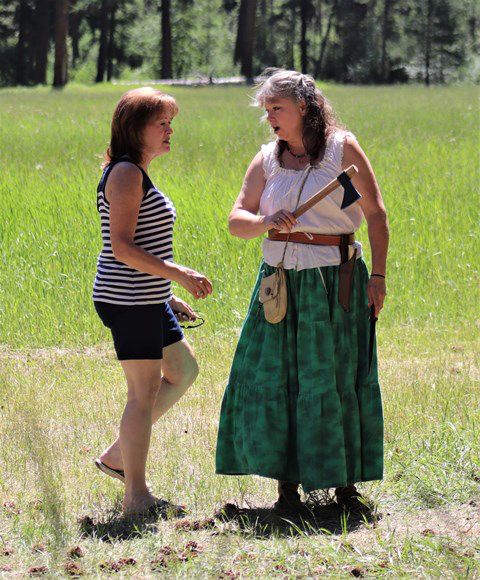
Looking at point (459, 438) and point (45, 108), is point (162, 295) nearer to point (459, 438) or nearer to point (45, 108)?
point (459, 438)

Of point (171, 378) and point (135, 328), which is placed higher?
point (135, 328)

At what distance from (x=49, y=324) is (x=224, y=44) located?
7331cm

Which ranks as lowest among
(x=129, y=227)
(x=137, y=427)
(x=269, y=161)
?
(x=137, y=427)

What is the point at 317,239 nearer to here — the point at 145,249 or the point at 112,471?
the point at 145,249

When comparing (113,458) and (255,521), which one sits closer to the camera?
(255,521)

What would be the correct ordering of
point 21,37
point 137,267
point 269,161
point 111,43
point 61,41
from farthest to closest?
point 111,43 < point 21,37 < point 61,41 < point 269,161 < point 137,267

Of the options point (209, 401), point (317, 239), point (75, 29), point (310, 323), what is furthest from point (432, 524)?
point (75, 29)

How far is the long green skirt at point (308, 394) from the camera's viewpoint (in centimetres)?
421

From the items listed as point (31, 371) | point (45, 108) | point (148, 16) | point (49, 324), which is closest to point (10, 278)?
point (49, 324)

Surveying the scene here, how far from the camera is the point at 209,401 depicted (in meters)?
6.07

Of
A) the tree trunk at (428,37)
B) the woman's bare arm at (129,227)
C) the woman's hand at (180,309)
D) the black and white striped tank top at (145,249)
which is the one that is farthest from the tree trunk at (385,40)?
the woman's bare arm at (129,227)

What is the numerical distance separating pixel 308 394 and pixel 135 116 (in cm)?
120

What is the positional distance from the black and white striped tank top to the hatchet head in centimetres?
63

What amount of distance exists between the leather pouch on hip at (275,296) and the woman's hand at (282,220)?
0.66ft
